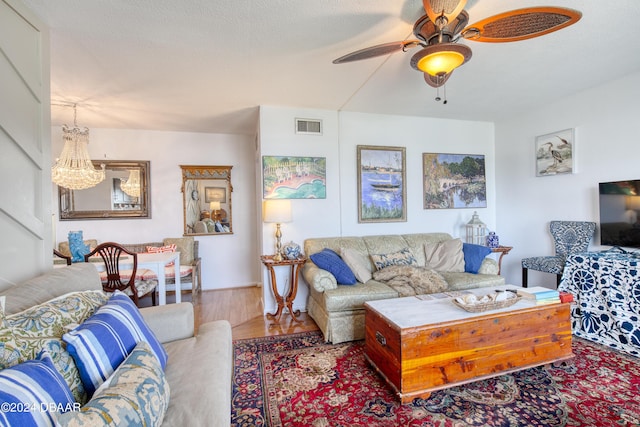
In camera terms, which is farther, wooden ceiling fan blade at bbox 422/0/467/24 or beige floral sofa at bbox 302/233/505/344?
beige floral sofa at bbox 302/233/505/344

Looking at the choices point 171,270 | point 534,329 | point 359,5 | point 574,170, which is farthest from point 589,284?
point 171,270

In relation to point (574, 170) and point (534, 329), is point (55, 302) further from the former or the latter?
point (574, 170)

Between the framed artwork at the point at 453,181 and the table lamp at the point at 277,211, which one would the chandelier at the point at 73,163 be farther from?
the framed artwork at the point at 453,181

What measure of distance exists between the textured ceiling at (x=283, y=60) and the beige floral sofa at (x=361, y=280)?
1.72 metres

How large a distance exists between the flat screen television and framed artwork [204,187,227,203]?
4.79m

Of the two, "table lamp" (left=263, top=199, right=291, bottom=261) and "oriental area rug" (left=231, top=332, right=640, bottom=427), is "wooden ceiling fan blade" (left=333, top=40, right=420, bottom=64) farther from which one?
"oriental area rug" (left=231, top=332, right=640, bottom=427)

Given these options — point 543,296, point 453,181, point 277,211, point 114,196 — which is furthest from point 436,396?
point 114,196

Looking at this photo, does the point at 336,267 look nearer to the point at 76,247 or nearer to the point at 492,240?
the point at 492,240

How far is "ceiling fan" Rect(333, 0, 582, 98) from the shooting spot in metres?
1.43

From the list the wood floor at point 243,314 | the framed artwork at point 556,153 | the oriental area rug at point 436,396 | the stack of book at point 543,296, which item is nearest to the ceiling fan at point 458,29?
the stack of book at point 543,296

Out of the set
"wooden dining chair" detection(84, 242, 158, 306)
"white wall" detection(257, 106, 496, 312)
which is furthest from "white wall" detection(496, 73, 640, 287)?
"wooden dining chair" detection(84, 242, 158, 306)

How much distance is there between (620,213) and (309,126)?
3391 mm

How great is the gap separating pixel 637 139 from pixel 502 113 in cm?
147

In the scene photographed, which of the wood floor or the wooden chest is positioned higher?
the wooden chest
